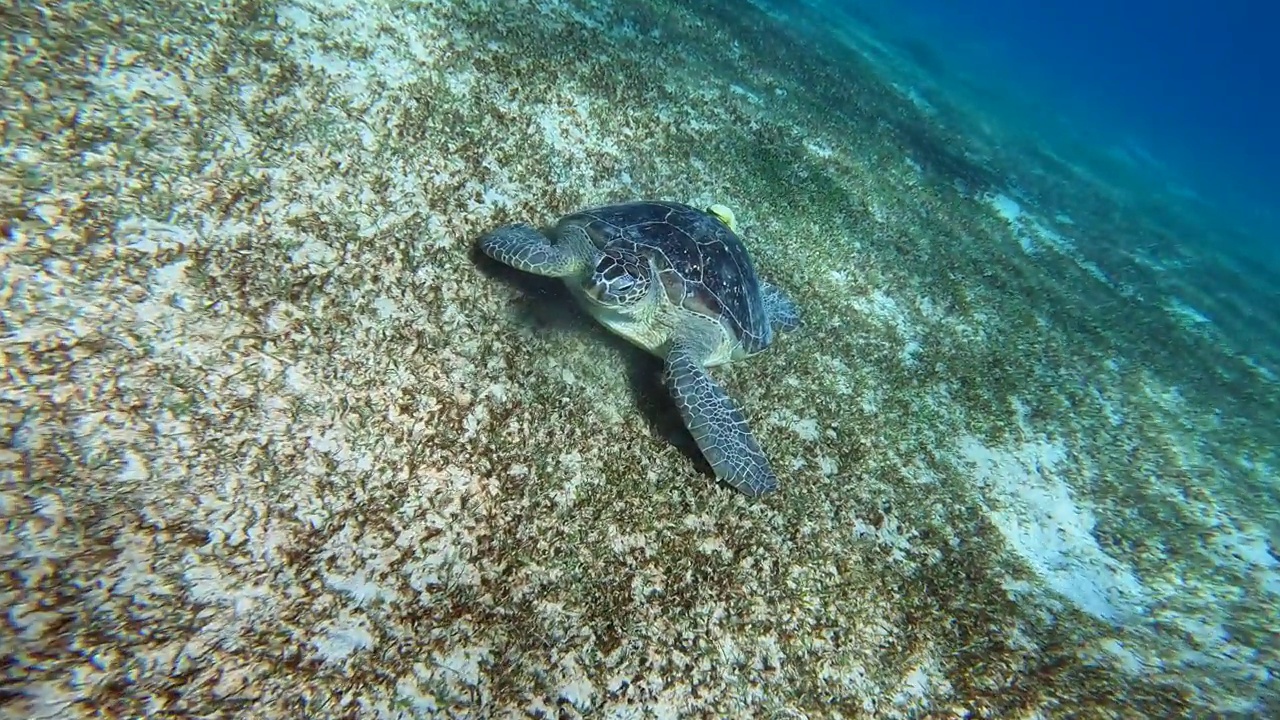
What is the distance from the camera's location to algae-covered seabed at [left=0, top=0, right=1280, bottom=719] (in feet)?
8.39

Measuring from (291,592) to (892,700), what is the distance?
3.72 m

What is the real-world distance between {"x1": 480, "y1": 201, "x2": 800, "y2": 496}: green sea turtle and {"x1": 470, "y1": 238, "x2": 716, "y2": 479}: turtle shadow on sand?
242 millimetres

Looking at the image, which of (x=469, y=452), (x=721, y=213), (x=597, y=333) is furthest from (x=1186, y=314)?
(x=469, y=452)

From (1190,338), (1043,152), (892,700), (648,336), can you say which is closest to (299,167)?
(648,336)

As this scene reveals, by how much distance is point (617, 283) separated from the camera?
160 inches

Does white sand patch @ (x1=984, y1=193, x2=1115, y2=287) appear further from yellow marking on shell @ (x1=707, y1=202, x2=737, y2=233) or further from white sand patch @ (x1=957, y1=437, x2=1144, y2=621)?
yellow marking on shell @ (x1=707, y1=202, x2=737, y2=233)

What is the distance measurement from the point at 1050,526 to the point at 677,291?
4.32m

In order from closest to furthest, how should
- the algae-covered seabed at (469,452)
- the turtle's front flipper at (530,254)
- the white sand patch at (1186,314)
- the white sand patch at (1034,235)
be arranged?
the algae-covered seabed at (469,452), the turtle's front flipper at (530,254), the white sand patch at (1186,314), the white sand patch at (1034,235)

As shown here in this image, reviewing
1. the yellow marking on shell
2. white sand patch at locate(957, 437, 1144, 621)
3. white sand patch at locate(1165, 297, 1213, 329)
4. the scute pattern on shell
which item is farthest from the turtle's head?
white sand patch at locate(1165, 297, 1213, 329)

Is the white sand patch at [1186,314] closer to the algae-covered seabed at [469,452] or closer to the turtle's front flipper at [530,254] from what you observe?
the algae-covered seabed at [469,452]

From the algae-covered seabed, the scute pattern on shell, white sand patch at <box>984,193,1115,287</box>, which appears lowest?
the algae-covered seabed

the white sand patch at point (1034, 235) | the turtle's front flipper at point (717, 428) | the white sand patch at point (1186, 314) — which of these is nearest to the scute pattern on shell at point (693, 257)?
the turtle's front flipper at point (717, 428)

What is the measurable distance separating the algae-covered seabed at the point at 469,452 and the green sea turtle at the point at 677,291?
1.10 ft

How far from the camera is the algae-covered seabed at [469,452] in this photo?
8.39ft
